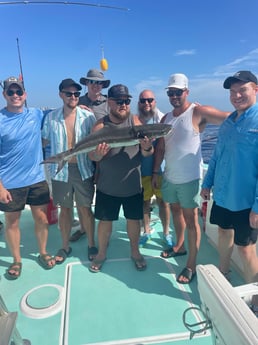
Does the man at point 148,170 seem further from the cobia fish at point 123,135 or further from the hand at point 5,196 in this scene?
the hand at point 5,196

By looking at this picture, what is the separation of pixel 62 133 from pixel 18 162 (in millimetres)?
585

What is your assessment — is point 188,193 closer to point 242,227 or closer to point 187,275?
point 242,227

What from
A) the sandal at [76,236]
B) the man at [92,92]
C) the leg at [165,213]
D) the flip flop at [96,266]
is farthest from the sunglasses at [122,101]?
the sandal at [76,236]

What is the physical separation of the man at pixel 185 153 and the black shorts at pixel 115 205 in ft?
1.12

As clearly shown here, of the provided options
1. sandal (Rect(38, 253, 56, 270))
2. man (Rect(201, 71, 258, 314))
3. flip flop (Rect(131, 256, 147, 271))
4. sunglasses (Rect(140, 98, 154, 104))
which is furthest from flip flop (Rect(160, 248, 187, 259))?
sunglasses (Rect(140, 98, 154, 104))

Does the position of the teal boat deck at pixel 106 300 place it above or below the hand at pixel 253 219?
below

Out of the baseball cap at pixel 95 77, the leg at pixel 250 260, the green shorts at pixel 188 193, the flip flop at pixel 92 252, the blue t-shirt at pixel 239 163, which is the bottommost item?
the flip flop at pixel 92 252

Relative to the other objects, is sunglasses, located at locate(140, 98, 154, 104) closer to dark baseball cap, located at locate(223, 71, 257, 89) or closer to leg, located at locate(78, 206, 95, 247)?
dark baseball cap, located at locate(223, 71, 257, 89)

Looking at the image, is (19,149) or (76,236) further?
(76,236)

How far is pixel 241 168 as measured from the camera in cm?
226

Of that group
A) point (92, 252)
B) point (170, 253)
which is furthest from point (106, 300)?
point (170, 253)

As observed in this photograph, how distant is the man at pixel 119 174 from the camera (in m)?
2.85

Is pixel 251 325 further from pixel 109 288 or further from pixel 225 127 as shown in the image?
pixel 109 288

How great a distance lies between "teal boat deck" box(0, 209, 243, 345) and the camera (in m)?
2.29
